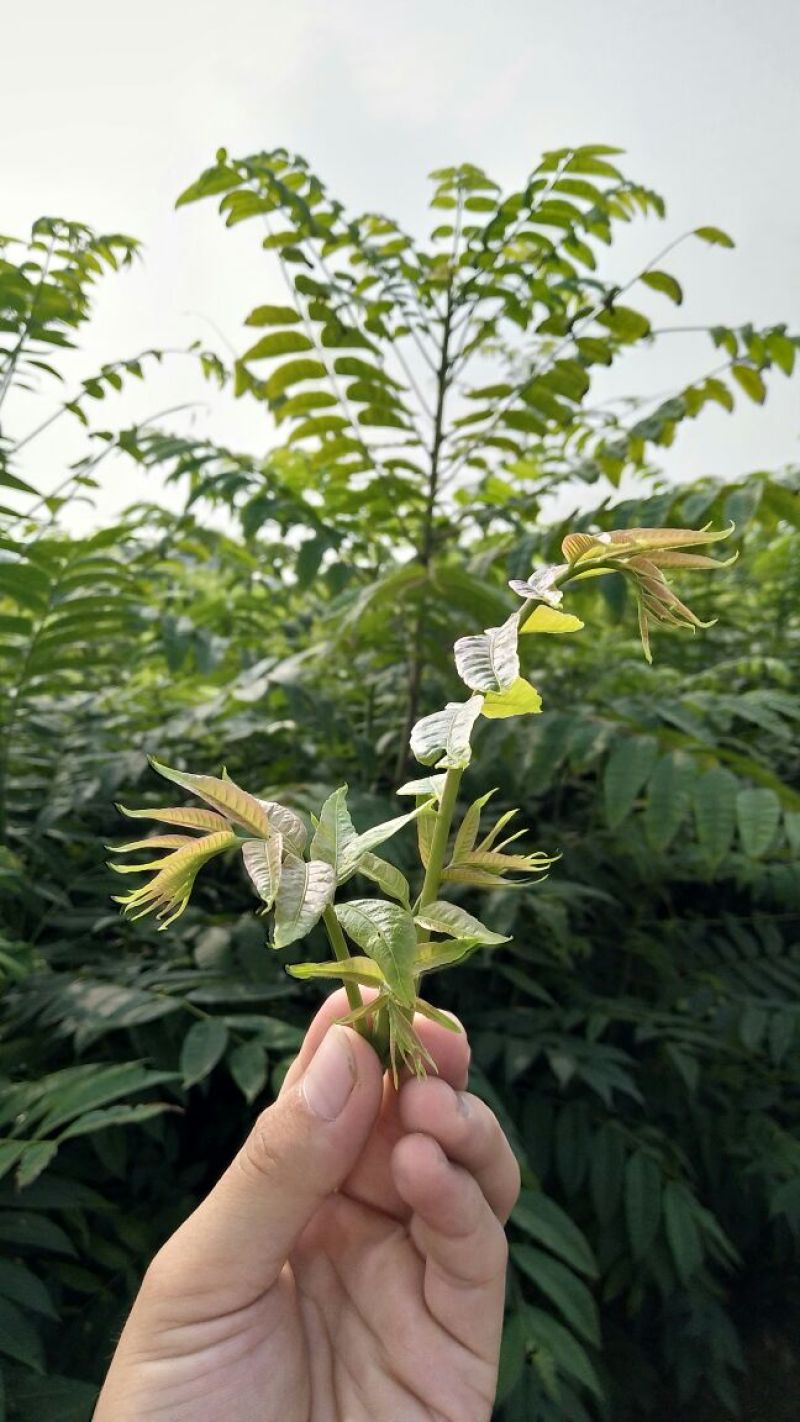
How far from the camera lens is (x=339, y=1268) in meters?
0.73

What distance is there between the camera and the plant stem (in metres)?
0.49

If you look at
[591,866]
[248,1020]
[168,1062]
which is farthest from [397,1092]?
[591,866]

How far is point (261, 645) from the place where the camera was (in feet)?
7.75

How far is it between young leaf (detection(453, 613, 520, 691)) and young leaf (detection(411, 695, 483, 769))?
0.02 metres

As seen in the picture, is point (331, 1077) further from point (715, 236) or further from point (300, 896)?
point (715, 236)

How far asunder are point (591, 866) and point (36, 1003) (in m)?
1.08

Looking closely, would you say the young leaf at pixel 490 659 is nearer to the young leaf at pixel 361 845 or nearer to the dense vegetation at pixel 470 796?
the young leaf at pixel 361 845

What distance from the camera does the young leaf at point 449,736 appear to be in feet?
1.42

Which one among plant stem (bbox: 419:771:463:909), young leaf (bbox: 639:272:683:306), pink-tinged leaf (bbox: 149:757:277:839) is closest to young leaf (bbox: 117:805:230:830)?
pink-tinged leaf (bbox: 149:757:277:839)

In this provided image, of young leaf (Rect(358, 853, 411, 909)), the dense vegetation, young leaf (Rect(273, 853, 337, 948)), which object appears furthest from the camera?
the dense vegetation

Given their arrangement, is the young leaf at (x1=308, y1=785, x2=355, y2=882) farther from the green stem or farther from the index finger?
the index finger

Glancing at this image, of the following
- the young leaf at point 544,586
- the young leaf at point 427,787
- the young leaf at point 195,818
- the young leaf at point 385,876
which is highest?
the young leaf at point 544,586

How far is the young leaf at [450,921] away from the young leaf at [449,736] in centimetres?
8

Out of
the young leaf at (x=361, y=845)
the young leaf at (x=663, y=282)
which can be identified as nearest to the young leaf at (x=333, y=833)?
the young leaf at (x=361, y=845)
